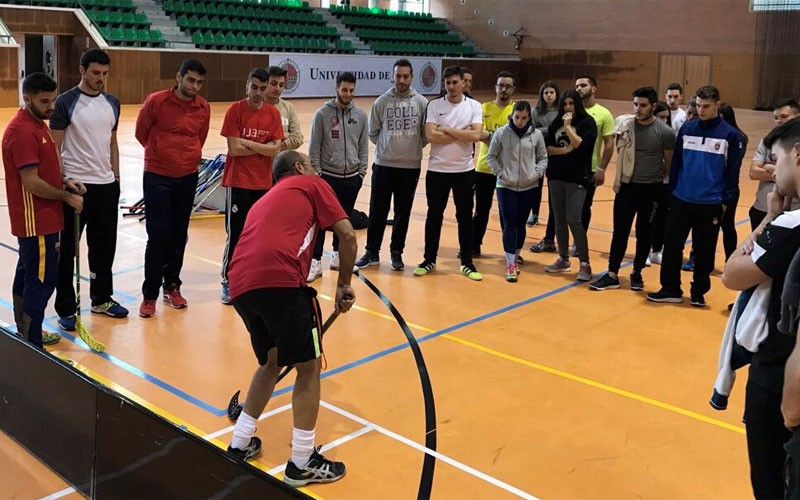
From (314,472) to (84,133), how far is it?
117 inches

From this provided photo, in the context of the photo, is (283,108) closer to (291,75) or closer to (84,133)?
(84,133)

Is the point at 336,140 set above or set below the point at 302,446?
above

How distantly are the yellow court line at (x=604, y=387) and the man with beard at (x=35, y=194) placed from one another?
2635 millimetres

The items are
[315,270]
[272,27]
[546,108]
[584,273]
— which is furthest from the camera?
[272,27]

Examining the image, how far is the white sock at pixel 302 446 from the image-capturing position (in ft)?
11.3

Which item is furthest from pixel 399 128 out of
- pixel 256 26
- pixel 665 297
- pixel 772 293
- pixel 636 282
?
pixel 256 26

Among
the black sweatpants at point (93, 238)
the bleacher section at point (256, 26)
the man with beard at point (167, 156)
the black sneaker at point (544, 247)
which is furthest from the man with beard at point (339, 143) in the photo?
the bleacher section at point (256, 26)

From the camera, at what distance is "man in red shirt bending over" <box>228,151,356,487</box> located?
336 cm

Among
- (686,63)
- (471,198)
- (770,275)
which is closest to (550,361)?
(471,198)

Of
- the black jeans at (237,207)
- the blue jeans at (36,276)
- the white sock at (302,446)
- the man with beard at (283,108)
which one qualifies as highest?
the man with beard at (283,108)

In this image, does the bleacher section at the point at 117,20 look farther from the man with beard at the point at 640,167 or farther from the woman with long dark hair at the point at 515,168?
the man with beard at the point at 640,167

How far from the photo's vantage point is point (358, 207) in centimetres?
993

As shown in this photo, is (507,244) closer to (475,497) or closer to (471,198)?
(471,198)

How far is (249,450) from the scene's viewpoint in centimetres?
364
